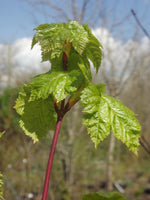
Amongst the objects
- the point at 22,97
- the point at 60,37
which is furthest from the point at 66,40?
the point at 22,97

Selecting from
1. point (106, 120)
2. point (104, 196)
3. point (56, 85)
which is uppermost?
point (56, 85)

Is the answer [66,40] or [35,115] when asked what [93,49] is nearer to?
[66,40]

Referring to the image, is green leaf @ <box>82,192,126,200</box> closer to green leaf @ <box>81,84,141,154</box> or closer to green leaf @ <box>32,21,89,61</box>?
green leaf @ <box>81,84,141,154</box>

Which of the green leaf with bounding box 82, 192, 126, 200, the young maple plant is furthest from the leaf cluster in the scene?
the green leaf with bounding box 82, 192, 126, 200

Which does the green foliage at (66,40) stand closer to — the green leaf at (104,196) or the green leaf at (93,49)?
the green leaf at (93,49)

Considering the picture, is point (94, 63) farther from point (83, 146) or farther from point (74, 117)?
point (83, 146)

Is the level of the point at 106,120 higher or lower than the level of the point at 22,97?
lower

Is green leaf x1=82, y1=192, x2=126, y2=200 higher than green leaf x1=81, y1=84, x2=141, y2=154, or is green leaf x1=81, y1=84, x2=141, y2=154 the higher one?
green leaf x1=81, y1=84, x2=141, y2=154
